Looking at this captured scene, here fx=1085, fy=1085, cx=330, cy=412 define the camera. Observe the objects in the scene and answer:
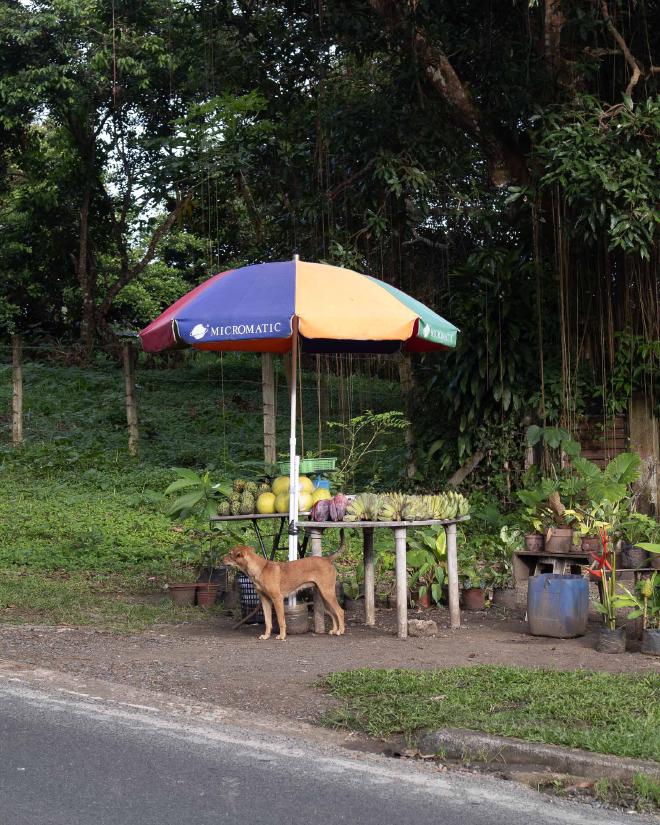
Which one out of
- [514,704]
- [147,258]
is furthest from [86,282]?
[514,704]

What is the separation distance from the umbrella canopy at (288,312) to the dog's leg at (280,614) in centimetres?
178

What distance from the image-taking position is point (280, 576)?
7.37 m

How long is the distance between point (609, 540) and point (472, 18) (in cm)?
724

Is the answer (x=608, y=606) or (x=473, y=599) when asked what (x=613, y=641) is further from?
(x=473, y=599)

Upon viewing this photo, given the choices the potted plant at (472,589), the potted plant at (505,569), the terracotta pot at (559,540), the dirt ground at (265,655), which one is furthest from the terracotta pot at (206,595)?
the terracotta pot at (559,540)

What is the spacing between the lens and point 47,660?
6680 mm

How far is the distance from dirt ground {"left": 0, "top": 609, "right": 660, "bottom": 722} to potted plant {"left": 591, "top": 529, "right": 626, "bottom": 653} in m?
0.11

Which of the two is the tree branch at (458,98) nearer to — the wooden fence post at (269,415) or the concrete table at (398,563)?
the wooden fence post at (269,415)

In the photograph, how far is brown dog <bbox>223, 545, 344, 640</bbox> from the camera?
289 inches

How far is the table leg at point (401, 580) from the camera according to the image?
7312 mm

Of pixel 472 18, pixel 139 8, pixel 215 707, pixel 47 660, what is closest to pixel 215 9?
pixel 472 18

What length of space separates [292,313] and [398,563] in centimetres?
183

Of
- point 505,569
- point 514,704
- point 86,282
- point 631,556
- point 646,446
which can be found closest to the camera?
point 514,704

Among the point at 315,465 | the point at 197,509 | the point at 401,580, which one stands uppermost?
the point at 315,465
